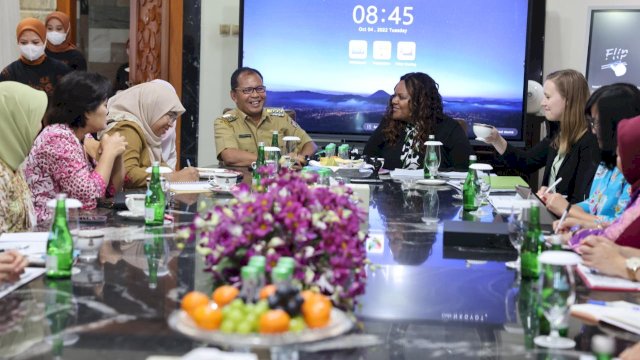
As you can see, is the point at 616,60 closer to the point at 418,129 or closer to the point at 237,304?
the point at 418,129

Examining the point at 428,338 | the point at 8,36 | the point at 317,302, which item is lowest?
the point at 428,338

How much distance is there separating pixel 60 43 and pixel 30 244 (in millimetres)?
4697

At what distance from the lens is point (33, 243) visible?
7.96ft

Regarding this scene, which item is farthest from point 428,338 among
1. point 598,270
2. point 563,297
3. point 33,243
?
point 33,243

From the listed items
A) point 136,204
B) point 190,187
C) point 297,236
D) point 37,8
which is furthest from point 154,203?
point 37,8

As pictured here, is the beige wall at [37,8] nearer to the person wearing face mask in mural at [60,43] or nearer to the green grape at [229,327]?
the person wearing face mask in mural at [60,43]

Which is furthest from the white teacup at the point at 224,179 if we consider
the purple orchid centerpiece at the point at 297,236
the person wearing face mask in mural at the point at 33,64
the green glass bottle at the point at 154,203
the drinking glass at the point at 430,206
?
the person wearing face mask in mural at the point at 33,64

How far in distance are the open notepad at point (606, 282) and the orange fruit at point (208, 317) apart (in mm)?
1031

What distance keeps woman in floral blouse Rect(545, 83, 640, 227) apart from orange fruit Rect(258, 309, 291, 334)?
6.30 ft

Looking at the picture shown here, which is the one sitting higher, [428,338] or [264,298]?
[264,298]

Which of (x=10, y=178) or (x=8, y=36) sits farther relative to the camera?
(x=8, y=36)

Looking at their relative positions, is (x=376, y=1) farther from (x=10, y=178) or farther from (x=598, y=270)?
(x=598, y=270)

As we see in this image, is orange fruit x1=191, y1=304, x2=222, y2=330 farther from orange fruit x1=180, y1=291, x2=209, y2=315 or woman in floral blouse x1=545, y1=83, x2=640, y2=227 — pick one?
woman in floral blouse x1=545, y1=83, x2=640, y2=227

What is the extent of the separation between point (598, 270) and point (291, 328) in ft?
3.49
